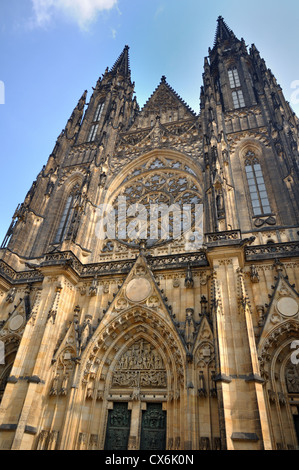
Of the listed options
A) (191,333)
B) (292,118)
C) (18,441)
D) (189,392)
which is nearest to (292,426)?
(189,392)

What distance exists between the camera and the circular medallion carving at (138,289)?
37.6ft

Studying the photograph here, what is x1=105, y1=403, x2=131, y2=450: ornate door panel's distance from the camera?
9.61 m

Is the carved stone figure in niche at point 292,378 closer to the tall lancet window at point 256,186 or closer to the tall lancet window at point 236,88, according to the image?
the tall lancet window at point 256,186

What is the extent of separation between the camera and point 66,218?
16547 millimetres

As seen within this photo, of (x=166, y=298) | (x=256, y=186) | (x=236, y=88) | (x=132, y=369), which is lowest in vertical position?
(x=132, y=369)

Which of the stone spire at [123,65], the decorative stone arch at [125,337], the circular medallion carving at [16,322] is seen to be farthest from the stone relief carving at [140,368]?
the stone spire at [123,65]

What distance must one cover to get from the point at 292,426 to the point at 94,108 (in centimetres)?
2206

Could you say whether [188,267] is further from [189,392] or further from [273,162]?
[273,162]

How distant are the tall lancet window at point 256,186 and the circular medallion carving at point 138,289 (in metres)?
5.50

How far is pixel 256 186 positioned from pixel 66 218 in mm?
9595

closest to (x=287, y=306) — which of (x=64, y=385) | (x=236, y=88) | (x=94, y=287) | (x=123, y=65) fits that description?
(x=94, y=287)

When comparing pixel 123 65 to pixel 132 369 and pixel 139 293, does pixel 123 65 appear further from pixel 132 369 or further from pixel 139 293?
pixel 132 369

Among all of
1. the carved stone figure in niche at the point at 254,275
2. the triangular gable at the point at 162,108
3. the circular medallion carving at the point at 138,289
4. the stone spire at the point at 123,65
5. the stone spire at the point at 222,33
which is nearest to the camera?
the carved stone figure in niche at the point at 254,275

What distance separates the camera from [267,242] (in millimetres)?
11805
